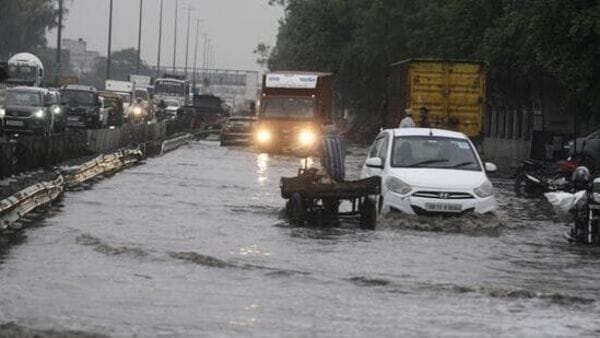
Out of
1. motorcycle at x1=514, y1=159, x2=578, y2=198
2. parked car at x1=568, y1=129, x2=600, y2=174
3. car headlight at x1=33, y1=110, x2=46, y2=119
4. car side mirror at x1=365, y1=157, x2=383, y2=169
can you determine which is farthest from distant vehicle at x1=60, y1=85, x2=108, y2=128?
car side mirror at x1=365, y1=157, x2=383, y2=169

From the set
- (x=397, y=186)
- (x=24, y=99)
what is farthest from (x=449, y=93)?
(x=24, y=99)

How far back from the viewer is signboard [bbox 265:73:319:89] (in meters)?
47.9

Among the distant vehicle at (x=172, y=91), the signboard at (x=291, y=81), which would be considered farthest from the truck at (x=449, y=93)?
the distant vehicle at (x=172, y=91)

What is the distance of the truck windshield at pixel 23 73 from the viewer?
70438 millimetres

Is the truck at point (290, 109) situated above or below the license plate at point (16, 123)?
above

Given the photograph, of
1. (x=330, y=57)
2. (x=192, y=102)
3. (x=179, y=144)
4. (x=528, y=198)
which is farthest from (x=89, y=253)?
(x=192, y=102)

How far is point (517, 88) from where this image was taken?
4997 cm

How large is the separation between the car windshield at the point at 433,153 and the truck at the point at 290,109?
26142mm

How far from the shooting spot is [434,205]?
64.6ft

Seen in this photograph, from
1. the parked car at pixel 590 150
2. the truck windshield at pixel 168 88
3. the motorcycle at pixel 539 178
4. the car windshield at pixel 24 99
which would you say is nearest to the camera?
the motorcycle at pixel 539 178

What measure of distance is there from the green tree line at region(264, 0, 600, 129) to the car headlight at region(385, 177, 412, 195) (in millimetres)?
10822

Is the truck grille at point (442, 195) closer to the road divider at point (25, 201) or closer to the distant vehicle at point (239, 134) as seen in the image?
the road divider at point (25, 201)

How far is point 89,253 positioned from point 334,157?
20.8ft

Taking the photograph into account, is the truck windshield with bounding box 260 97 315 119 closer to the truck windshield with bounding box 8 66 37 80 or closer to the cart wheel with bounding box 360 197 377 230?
the truck windshield with bounding box 8 66 37 80
